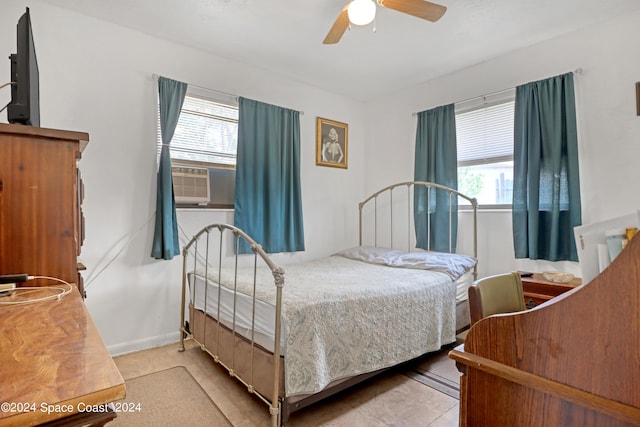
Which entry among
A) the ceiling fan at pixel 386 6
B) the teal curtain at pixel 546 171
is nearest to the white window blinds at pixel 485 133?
the teal curtain at pixel 546 171

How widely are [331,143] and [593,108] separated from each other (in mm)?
2420

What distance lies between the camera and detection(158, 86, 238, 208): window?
2936 millimetres

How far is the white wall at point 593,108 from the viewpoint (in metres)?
2.40

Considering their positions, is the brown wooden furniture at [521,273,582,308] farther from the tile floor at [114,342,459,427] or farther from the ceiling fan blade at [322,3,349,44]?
the ceiling fan blade at [322,3,349,44]

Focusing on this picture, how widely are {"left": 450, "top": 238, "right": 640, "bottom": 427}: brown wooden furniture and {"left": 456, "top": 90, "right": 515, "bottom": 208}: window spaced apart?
2671 millimetres

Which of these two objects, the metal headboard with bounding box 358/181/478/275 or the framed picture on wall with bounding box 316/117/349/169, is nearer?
the metal headboard with bounding box 358/181/478/275

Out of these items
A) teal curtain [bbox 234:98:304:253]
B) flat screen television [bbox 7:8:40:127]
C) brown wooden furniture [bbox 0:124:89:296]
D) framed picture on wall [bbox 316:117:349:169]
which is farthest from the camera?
framed picture on wall [bbox 316:117:349:169]

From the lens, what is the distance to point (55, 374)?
0.55 meters

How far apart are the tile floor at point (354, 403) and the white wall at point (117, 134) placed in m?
0.48

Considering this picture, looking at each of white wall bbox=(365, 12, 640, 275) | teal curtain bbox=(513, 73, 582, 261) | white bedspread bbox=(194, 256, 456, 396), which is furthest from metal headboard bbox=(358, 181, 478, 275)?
white bedspread bbox=(194, 256, 456, 396)

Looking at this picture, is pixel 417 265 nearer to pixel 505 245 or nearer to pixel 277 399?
pixel 505 245

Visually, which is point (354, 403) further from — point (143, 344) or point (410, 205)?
point (410, 205)

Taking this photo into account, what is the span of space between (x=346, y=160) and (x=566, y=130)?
2.21m

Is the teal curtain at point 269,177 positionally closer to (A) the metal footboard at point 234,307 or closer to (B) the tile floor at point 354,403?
(A) the metal footboard at point 234,307
